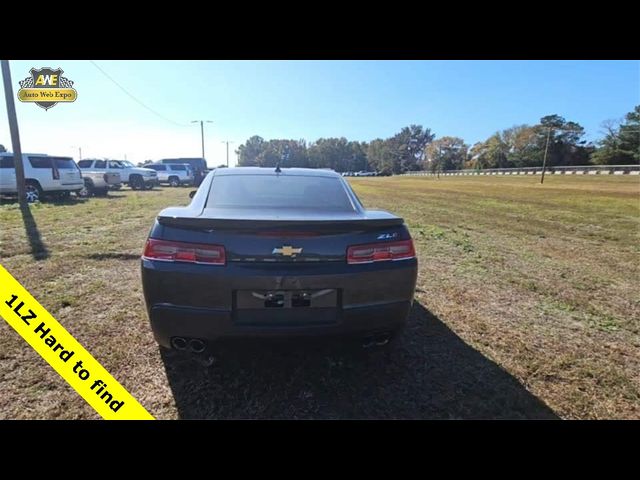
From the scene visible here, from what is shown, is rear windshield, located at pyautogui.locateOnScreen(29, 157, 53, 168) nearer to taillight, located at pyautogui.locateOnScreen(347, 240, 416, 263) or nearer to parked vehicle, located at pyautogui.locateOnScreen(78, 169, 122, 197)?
parked vehicle, located at pyautogui.locateOnScreen(78, 169, 122, 197)

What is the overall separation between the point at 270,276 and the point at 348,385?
1042 mm

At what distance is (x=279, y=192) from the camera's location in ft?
10.0

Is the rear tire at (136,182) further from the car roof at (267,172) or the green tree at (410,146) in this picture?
the green tree at (410,146)

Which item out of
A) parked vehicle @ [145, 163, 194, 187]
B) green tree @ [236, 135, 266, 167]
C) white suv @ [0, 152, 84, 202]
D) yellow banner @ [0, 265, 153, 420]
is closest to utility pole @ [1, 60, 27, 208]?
white suv @ [0, 152, 84, 202]

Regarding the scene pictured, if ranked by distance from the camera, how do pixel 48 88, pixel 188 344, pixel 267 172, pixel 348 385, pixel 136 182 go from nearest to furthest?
pixel 188 344
pixel 348 385
pixel 267 172
pixel 48 88
pixel 136 182

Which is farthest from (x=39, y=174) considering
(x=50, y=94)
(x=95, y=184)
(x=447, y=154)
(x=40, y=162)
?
(x=447, y=154)

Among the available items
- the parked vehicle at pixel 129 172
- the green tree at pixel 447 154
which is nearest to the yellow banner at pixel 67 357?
the parked vehicle at pixel 129 172

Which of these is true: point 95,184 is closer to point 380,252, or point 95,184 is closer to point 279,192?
point 279,192

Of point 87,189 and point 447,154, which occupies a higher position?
point 447,154

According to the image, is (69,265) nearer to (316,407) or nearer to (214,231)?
(214,231)

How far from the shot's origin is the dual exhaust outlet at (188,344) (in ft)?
7.09

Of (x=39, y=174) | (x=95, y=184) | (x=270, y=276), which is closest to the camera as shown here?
(x=270, y=276)

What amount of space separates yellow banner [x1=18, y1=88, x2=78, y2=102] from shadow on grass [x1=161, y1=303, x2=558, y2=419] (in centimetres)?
894
